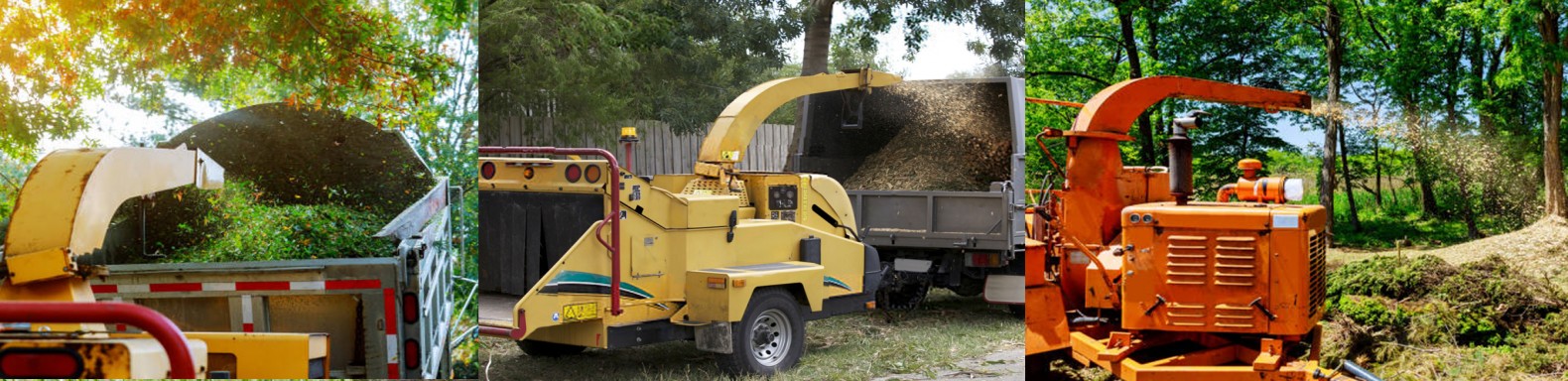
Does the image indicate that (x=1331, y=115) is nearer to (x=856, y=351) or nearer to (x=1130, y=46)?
(x=1130, y=46)

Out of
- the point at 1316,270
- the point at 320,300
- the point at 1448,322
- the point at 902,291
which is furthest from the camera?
the point at 1448,322

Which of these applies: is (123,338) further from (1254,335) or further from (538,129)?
(1254,335)

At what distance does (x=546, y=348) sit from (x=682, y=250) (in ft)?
2.31

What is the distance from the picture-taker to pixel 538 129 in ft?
16.0

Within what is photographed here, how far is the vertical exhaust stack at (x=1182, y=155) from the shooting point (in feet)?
19.2

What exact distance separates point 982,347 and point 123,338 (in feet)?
11.8

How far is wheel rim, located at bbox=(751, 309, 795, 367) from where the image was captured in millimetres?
5648

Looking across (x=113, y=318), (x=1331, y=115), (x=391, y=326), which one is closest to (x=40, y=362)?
(x=113, y=318)

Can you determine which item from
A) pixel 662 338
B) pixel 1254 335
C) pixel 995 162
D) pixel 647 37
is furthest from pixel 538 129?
pixel 1254 335

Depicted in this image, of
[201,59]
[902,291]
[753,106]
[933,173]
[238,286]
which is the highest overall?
[201,59]

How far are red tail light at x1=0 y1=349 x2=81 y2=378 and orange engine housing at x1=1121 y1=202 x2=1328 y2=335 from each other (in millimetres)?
4396

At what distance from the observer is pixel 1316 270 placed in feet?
20.3

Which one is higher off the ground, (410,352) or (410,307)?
(410,307)

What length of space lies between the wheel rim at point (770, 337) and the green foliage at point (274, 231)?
1597 millimetres
